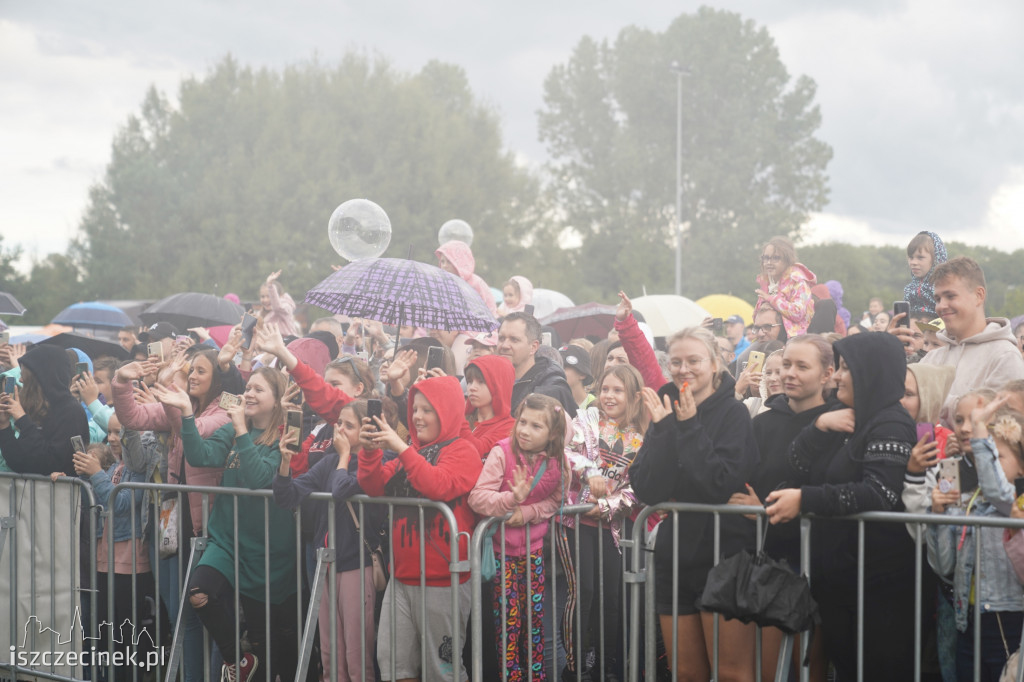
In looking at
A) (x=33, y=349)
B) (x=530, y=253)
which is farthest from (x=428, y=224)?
(x=33, y=349)

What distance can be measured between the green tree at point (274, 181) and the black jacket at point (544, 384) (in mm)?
32258

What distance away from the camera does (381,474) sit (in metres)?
4.94

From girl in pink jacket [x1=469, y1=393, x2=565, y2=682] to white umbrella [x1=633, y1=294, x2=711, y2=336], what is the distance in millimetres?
8603

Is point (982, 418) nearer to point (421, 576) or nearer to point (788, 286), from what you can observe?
point (421, 576)

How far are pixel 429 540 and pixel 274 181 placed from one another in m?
35.2

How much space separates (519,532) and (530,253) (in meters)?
37.8

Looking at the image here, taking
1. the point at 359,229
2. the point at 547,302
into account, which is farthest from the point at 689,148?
the point at 359,229

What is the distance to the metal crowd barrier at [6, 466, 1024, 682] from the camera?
413 cm

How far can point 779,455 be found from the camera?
177 inches

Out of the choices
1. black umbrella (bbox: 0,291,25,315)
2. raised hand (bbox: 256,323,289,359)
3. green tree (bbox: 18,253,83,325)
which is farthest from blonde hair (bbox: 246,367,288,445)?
green tree (bbox: 18,253,83,325)

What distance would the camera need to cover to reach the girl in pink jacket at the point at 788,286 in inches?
311

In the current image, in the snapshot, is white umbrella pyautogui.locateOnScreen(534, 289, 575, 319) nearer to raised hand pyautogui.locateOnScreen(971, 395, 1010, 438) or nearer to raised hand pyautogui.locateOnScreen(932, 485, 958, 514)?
raised hand pyautogui.locateOnScreen(932, 485, 958, 514)

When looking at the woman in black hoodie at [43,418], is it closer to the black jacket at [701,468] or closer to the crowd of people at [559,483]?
the crowd of people at [559,483]

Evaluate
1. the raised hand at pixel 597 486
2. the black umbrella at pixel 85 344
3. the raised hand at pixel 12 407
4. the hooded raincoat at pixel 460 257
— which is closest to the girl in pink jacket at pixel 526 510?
the raised hand at pixel 597 486
